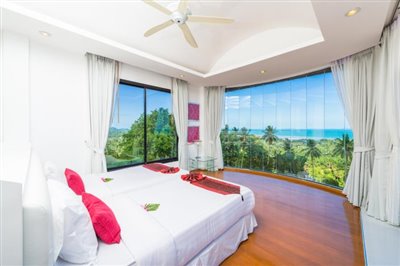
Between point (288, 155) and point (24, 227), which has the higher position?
point (24, 227)

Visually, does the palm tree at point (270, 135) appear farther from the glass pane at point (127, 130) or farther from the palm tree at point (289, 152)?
the glass pane at point (127, 130)

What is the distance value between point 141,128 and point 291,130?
359 centimetres

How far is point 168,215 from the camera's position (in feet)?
4.86

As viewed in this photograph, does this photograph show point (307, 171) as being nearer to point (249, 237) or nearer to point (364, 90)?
point (364, 90)

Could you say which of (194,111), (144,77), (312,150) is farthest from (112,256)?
(312,150)

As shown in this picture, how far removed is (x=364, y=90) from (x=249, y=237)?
287 cm

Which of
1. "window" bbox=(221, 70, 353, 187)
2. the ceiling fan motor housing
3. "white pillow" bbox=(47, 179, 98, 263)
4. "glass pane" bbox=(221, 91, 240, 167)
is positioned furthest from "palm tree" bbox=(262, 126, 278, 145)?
"white pillow" bbox=(47, 179, 98, 263)

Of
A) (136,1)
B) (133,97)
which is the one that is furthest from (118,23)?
(133,97)

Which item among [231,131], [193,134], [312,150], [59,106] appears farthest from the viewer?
[231,131]

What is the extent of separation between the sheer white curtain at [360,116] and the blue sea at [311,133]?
539 mm

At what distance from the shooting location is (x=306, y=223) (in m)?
2.26

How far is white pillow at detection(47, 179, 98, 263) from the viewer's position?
2.99 ft

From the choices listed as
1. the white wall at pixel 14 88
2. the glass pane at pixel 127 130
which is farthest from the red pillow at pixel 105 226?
the glass pane at pixel 127 130

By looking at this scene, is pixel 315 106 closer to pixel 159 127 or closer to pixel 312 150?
pixel 312 150
